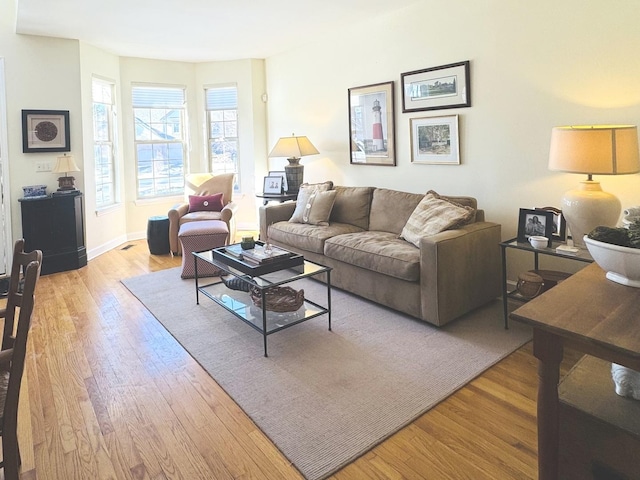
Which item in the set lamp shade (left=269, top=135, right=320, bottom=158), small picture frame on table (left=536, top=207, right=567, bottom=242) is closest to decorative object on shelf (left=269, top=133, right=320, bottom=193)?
lamp shade (left=269, top=135, right=320, bottom=158)

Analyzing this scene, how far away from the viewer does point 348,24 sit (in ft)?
15.1

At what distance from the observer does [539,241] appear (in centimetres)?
280

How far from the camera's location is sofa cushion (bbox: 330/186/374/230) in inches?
173

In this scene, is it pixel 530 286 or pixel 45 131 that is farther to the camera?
pixel 45 131

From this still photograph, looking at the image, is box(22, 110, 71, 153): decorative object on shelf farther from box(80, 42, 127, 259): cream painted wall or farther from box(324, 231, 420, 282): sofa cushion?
box(324, 231, 420, 282): sofa cushion

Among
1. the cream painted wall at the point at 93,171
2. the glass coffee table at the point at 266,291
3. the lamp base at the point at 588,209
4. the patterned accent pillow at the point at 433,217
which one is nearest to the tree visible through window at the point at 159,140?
the cream painted wall at the point at 93,171

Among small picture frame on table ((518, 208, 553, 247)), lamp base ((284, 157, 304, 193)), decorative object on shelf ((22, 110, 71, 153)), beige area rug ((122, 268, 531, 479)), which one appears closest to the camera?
beige area rug ((122, 268, 531, 479))

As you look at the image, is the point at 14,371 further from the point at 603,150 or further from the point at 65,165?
the point at 65,165

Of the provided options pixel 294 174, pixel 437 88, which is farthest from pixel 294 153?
pixel 437 88

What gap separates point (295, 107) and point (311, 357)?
13.0 ft

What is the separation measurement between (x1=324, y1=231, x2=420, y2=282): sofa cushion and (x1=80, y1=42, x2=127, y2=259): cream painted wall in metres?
3.26

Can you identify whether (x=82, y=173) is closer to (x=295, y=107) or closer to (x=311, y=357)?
(x=295, y=107)

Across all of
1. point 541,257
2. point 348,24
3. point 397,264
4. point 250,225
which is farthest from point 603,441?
point 250,225

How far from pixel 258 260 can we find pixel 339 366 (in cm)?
94
